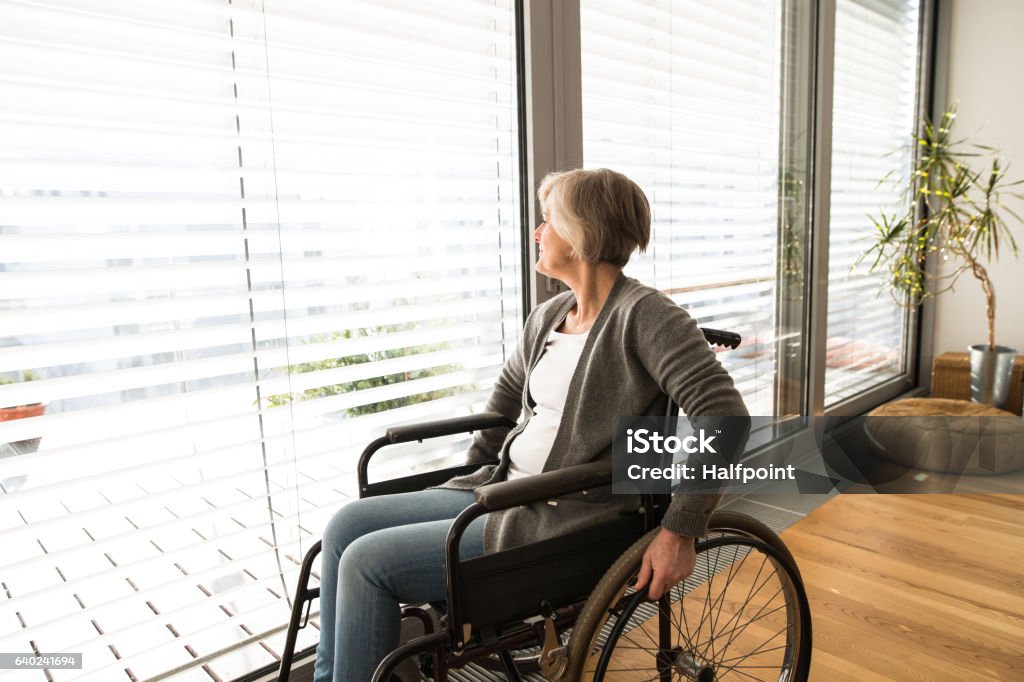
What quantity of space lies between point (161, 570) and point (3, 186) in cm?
79

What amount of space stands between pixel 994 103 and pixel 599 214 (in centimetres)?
393

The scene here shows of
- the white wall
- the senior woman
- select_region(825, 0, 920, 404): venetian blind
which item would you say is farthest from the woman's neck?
the white wall

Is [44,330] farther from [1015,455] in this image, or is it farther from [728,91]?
[1015,455]

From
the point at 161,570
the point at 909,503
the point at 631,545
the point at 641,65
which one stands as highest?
the point at 641,65

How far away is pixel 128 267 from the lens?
54.0 inches

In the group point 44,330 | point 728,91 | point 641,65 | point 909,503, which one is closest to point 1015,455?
point 909,503

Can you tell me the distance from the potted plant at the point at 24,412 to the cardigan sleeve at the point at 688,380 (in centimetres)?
107

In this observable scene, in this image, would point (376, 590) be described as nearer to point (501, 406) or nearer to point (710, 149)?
point (501, 406)

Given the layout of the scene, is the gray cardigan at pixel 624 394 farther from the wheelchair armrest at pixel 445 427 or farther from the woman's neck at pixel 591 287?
the wheelchair armrest at pixel 445 427

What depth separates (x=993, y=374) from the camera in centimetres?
390

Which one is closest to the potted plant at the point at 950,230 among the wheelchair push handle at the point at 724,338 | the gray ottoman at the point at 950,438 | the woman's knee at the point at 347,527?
the gray ottoman at the point at 950,438

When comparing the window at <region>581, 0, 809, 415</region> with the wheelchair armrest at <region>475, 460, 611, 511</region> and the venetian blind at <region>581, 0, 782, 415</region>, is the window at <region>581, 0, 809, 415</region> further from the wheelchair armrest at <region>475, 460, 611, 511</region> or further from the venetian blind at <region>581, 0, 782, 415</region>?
the wheelchair armrest at <region>475, 460, 611, 511</region>

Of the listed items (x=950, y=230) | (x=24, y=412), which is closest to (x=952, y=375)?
(x=950, y=230)

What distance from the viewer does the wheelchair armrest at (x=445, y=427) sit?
1508 millimetres
